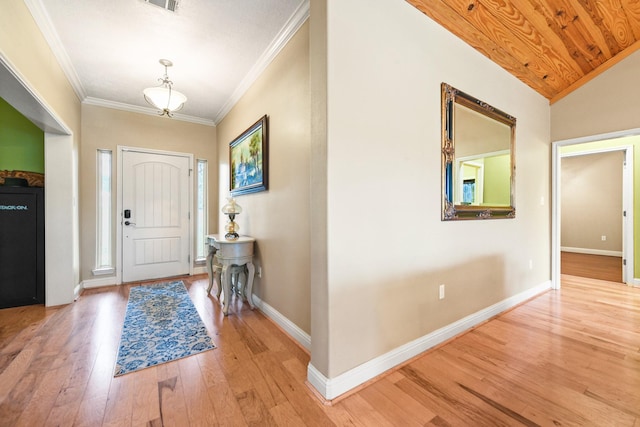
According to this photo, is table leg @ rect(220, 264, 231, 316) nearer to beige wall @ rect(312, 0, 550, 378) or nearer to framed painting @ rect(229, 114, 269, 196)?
framed painting @ rect(229, 114, 269, 196)

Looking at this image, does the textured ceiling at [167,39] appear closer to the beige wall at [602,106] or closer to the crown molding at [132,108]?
the crown molding at [132,108]

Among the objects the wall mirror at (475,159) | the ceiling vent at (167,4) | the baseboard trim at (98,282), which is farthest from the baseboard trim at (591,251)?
the baseboard trim at (98,282)

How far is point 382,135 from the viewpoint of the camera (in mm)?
1742

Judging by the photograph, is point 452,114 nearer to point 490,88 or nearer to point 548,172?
point 490,88

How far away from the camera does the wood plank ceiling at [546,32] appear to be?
2092 mm

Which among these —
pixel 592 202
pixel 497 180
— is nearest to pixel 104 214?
pixel 497 180

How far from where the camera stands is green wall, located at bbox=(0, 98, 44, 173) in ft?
10.3

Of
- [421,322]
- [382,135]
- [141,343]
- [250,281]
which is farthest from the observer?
[250,281]

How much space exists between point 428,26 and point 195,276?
4.52 m

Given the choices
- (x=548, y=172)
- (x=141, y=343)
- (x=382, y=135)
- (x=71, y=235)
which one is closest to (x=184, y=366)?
(x=141, y=343)

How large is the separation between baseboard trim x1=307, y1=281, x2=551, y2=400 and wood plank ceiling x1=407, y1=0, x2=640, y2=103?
2.50 metres

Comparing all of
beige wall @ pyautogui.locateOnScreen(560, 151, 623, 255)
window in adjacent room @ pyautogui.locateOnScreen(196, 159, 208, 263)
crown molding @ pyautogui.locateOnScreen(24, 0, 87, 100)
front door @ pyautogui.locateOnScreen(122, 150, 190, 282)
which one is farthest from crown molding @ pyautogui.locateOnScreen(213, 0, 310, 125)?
beige wall @ pyautogui.locateOnScreen(560, 151, 623, 255)

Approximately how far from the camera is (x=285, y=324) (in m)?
2.37

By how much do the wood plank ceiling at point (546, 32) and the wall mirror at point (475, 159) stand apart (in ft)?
1.69
